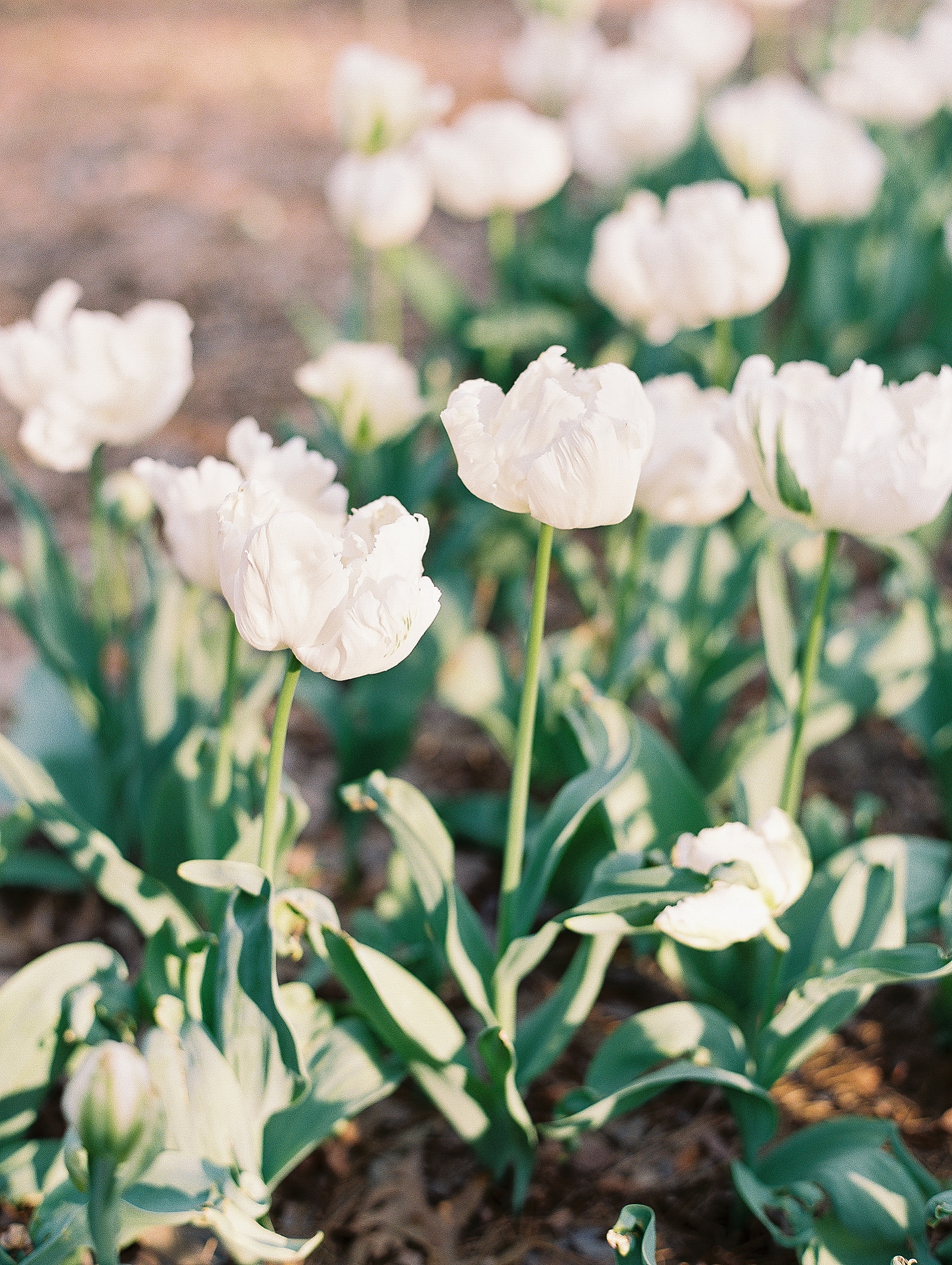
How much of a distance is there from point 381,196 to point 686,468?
961 millimetres

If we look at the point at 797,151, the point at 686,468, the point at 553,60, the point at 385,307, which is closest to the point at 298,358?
the point at 385,307

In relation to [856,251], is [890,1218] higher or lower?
lower

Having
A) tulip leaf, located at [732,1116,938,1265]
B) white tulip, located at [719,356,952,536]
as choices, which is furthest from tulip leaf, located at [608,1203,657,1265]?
white tulip, located at [719,356,952,536]

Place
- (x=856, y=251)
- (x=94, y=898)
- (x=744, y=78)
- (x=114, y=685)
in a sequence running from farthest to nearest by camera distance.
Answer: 1. (x=744, y=78)
2. (x=856, y=251)
3. (x=114, y=685)
4. (x=94, y=898)

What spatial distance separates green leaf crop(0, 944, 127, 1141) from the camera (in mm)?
1244

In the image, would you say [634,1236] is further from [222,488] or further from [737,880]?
[222,488]

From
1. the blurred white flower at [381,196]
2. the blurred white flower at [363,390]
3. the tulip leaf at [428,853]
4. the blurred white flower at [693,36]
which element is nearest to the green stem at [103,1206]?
the tulip leaf at [428,853]

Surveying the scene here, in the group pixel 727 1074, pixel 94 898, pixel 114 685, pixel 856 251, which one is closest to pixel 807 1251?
pixel 727 1074

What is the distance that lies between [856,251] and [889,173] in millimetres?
326

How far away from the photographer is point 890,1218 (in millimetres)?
1197

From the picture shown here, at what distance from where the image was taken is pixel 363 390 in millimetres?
1739

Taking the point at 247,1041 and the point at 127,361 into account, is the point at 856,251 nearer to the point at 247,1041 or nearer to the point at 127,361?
the point at 127,361

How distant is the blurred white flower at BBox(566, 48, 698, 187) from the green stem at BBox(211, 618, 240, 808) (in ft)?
5.92

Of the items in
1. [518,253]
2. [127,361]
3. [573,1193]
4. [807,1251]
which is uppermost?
[127,361]
